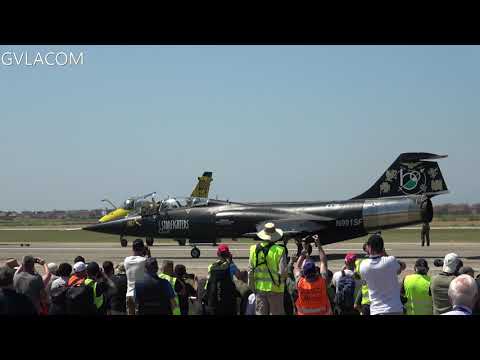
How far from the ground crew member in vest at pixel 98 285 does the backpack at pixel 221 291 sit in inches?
56.4

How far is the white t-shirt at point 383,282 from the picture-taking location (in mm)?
7109

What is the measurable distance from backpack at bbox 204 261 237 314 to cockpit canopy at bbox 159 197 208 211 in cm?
2028

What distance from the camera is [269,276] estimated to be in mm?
8938

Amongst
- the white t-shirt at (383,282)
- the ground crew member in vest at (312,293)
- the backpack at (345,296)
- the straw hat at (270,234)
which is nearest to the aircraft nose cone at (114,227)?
the straw hat at (270,234)

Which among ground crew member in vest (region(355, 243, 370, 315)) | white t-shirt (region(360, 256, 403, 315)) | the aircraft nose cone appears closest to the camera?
white t-shirt (region(360, 256, 403, 315))

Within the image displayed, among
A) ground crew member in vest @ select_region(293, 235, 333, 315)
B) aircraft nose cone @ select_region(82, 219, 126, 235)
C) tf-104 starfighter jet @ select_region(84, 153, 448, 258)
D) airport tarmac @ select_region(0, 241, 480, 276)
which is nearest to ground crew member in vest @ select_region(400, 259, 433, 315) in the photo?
ground crew member in vest @ select_region(293, 235, 333, 315)

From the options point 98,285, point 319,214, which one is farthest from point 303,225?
point 98,285

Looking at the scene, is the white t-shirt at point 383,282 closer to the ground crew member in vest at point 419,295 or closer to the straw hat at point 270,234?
the ground crew member in vest at point 419,295

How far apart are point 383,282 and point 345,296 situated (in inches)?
73.4

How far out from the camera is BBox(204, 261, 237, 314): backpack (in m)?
8.28

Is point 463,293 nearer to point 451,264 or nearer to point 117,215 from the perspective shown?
point 451,264

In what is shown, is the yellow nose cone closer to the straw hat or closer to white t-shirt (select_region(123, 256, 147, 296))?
white t-shirt (select_region(123, 256, 147, 296))
